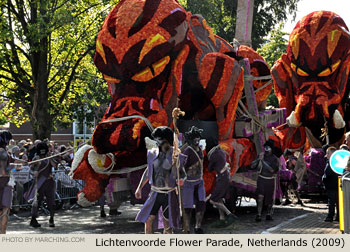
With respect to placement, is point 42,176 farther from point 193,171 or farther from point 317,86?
point 317,86

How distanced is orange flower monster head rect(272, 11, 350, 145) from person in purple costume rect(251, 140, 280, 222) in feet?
9.00

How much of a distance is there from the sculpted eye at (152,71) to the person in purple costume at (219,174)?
5.62ft

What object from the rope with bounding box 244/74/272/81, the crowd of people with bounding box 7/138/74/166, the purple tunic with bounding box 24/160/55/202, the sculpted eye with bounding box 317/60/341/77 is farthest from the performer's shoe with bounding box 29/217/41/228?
the sculpted eye with bounding box 317/60/341/77

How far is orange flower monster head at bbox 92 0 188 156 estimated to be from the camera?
33.8 feet

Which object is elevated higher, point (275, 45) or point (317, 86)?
point (275, 45)

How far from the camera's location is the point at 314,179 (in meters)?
15.9

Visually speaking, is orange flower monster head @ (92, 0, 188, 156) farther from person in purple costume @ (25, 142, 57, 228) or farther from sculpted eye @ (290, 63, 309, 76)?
sculpted eye @ (290, 63, 309, 76)

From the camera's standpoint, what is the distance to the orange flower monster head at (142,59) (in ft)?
33.8

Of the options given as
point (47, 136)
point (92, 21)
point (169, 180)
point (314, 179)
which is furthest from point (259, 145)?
point (92, 21)

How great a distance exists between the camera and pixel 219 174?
10984mm

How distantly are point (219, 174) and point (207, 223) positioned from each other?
4.81 ft

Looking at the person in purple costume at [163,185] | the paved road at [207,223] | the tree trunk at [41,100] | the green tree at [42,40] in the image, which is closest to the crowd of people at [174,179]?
the person in purple costume at [163,185]

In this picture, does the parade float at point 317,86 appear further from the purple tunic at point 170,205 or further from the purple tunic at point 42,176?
the purple tunic at point 170,205

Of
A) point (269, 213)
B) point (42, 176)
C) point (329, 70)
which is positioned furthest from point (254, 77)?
point (42, 176)
